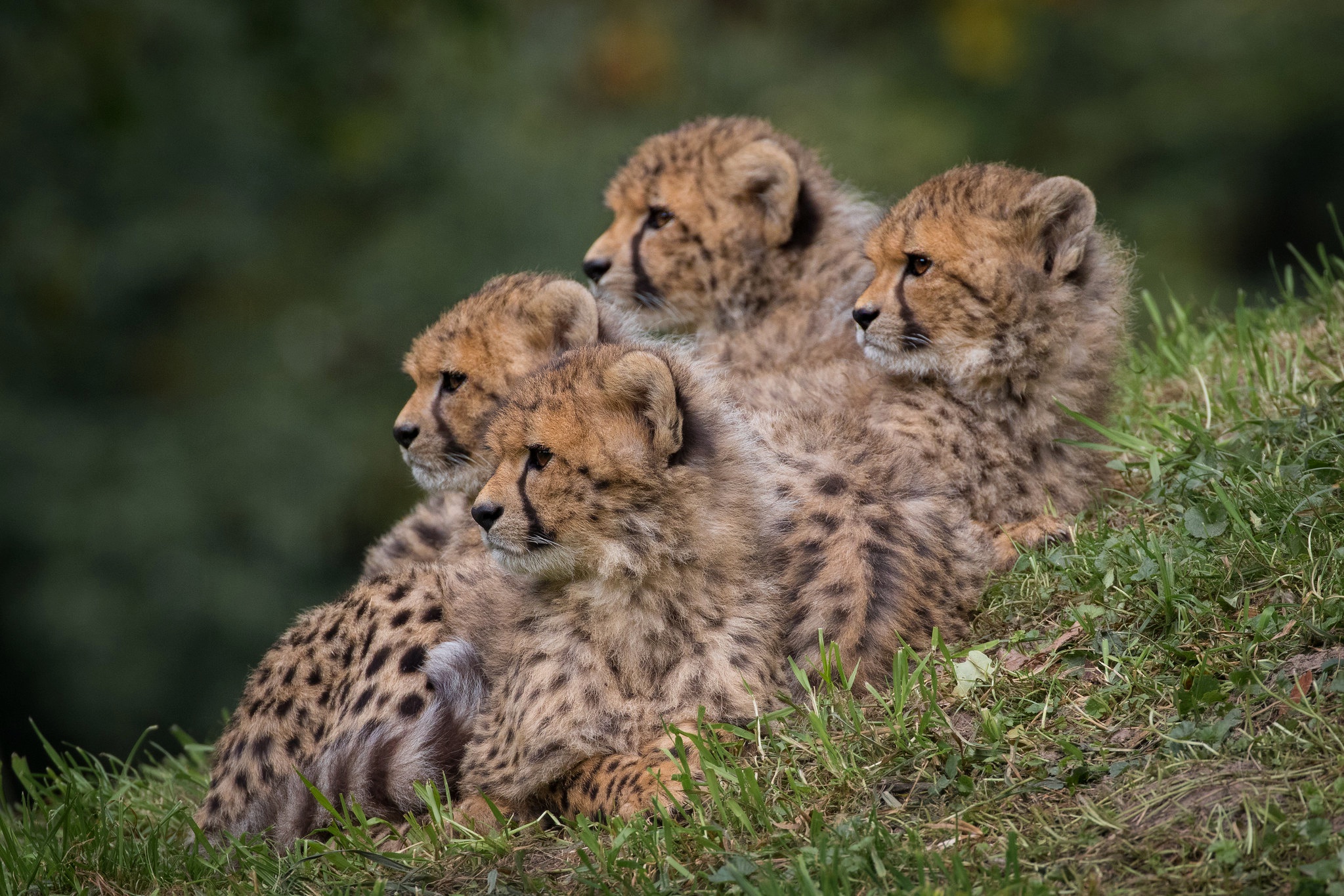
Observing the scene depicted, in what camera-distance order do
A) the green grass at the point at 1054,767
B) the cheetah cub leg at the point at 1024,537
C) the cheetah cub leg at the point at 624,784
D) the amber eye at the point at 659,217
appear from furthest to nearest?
1. the amber eye at the point at 659,217
2. the cheetah cub leg at the point at 1024,537
3. the cheetah cub leg at the point at 624,784
4. the green grass at the point at 1054,767

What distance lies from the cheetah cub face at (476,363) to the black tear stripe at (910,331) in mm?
913

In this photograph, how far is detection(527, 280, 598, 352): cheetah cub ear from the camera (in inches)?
158

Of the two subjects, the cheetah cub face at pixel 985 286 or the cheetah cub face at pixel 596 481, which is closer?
the cheetah cub face at pixel 596 481

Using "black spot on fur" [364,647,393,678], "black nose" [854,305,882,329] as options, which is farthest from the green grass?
"black nose" [854,305,882,329]

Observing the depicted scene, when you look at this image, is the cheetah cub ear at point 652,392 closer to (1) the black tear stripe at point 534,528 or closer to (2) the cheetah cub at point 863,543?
(1) the black tear stripe at point 534,528

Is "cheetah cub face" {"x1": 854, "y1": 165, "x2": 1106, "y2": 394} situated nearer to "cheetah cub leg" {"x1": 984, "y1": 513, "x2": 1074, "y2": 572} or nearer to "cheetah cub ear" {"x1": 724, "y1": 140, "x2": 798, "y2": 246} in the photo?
"cheetah cub leg" {"x1": 984, "y1": 513, "x2": 1074, "y2": 572}

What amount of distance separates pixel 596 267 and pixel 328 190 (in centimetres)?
503

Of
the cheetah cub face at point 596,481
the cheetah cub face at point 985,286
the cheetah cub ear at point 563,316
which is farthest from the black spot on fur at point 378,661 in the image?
the cheetah cub face at point 985,286

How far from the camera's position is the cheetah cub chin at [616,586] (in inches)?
123

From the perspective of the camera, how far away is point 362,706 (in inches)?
133

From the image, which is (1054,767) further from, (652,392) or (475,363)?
(475,363)

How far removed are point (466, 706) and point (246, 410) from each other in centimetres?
547

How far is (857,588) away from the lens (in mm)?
3242

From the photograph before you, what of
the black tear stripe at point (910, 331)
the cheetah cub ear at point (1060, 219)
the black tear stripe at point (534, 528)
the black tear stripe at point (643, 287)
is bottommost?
the black tear stripe at point (534, 528)
